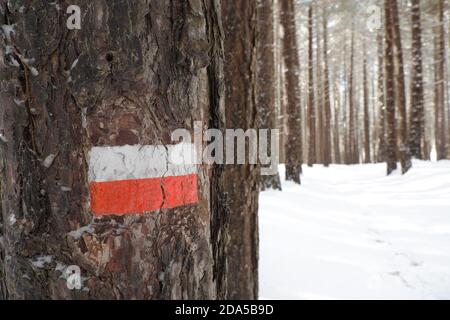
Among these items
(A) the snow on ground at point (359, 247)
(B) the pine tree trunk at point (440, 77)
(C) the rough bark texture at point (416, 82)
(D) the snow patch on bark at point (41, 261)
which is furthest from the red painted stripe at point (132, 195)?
(B) the pine tree trunk at point (440, 77)

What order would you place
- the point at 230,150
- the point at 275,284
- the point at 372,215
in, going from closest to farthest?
the point at 230,150, the point at 275,284, the point at 372,215

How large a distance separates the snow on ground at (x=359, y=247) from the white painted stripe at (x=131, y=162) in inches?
93.9

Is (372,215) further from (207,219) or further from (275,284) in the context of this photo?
(207,219)

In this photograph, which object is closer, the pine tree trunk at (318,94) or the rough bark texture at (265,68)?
the rough bark texture at (265,68)

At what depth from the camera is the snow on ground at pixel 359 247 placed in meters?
3.12

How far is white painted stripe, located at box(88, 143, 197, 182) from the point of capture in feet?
2.80

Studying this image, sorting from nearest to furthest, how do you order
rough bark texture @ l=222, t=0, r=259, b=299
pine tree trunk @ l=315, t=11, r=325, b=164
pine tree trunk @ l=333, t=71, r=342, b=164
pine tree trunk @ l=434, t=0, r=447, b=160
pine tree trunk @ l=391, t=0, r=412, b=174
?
rough bark texture @ l=222, t=0, r=259, b=299 < pine tree trunk @ l=391, t=0, r=412, b=174 < pine tree trunk @ l=434, t=0, r=447, b=160 < pine tree trunk @ l=315, t=11, r=325, b=164 < pine tree trunk @ l=333, t=71, r=342, b=164

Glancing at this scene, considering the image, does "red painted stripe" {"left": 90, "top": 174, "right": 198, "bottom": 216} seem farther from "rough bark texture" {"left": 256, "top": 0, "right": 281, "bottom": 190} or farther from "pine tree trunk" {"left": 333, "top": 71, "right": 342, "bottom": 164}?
"pine tree trunk" {"left": 333, "top": 71, "right": 342, "bottom": 164}

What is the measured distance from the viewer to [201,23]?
93 centimetres

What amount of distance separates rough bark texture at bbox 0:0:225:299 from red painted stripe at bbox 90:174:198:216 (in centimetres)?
2

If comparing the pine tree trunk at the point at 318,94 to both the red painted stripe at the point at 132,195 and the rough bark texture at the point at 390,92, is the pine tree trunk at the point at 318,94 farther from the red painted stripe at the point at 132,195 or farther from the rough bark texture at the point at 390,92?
the red painted stripe at the point at 132,195

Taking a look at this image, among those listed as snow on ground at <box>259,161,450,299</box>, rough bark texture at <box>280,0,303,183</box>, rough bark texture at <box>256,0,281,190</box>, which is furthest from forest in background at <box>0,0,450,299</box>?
rough bark texture at <box>280,0,303,183</box>

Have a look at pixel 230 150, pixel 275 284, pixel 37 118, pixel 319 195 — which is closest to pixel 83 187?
pixel 37 118

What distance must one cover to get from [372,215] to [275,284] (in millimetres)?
3417
